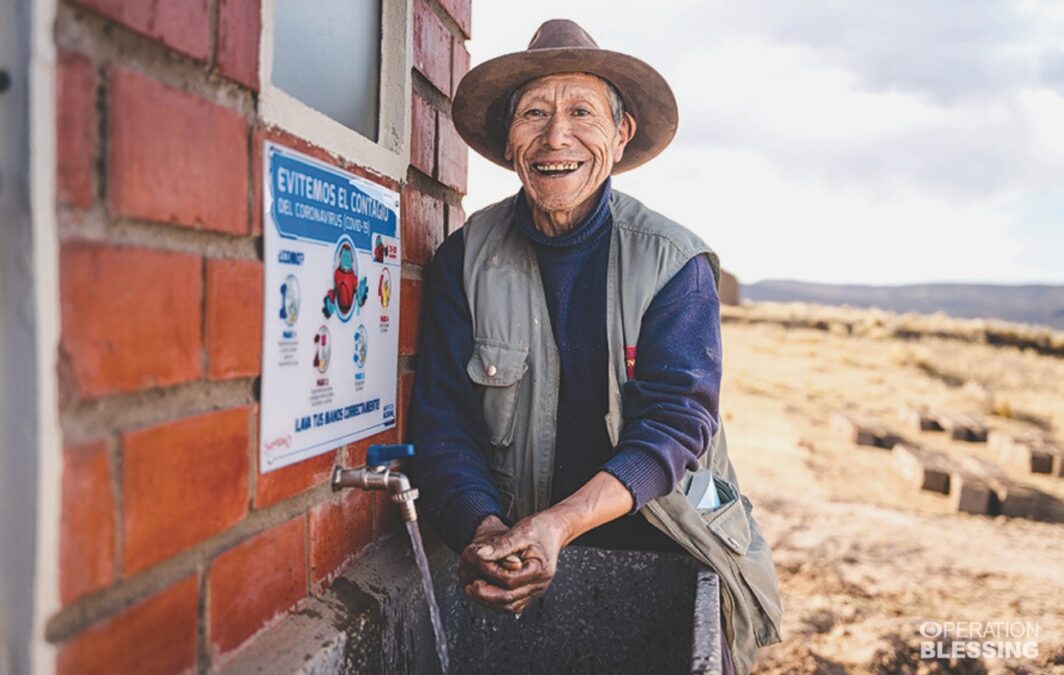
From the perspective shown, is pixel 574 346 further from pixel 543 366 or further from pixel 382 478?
pixel 382 478

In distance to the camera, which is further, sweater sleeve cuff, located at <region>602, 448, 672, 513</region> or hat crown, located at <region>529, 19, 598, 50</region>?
hat crown, located at <region>529, 19, 598, 50</region>

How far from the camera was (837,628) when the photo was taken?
3.54 m

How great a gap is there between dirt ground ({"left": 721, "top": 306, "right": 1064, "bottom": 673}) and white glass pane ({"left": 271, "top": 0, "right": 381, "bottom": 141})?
8.56ft

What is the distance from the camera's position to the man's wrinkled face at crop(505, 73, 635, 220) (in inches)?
85.1

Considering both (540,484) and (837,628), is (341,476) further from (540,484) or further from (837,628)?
(837,628)

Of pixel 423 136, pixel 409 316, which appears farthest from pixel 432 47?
pixel 409 316

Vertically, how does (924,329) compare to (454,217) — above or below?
below

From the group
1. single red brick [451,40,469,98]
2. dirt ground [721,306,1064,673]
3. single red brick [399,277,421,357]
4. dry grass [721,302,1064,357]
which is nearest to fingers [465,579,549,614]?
single red brick [399,277,421,357]

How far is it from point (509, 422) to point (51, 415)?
4.37 feet

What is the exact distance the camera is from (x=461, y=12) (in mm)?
2414

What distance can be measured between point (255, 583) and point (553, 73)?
4.88 ft

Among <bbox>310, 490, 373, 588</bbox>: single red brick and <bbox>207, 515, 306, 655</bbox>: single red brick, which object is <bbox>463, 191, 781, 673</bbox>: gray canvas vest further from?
<bbox>207, 515, 306, 655</bbox>: single red brick

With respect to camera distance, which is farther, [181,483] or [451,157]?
[451,157]

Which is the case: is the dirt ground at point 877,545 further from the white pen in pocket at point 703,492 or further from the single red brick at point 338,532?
the single red brick at point 338,532
